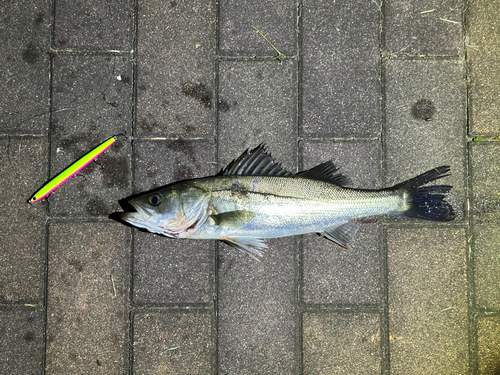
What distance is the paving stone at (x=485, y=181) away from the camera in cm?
426

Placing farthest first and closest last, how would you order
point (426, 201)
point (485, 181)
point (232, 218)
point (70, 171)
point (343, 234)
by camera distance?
point (485, 181) < point (70, 171) < point (343, 234) < point (426, 201) < point (232, 218)

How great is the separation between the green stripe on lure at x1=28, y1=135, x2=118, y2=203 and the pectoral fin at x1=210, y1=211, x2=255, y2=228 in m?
1.54

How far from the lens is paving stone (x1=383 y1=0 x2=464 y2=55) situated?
4.35m

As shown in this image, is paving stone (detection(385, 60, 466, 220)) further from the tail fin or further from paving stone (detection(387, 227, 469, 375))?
paving stone (detection(387, 227, 469, 375))

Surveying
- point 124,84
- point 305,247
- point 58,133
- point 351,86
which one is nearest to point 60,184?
point 58,133

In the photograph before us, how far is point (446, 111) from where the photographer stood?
430 cm

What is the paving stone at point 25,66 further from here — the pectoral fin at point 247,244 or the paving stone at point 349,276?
the paving stone at point 349,276

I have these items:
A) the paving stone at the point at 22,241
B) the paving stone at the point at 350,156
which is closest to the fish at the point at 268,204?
the paving stone at the point at 350,156

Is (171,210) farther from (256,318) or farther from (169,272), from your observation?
(256,318)

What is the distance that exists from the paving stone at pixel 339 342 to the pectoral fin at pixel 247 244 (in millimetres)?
1004

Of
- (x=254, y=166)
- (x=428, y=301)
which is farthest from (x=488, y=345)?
(x=254, y=166)

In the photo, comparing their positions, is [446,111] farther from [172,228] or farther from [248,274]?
[172,228]

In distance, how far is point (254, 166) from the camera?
401 centimetres

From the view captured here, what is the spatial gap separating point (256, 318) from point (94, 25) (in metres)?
3.90
